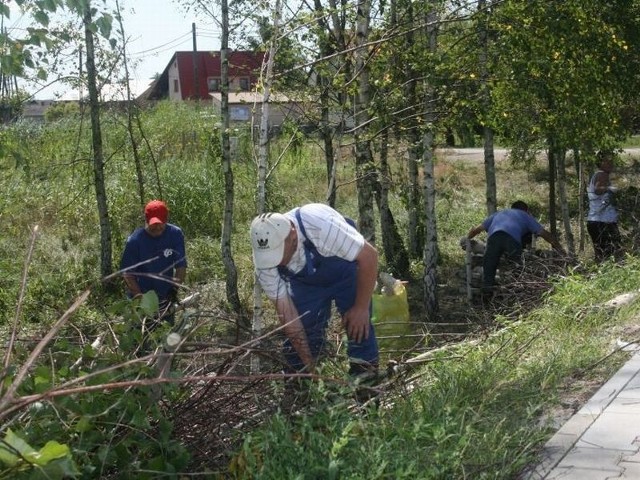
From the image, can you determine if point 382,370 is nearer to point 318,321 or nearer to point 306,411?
point 318,321

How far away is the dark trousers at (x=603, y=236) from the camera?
1340cm

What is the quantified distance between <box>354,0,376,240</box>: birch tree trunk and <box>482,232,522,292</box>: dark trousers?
55.9 inches

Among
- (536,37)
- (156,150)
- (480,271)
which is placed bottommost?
(480,271)

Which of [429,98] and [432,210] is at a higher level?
[429,98]

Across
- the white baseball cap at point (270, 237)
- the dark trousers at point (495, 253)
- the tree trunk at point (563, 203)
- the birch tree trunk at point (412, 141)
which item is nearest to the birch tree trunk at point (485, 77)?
the birch tree trunk at point (412, 141)

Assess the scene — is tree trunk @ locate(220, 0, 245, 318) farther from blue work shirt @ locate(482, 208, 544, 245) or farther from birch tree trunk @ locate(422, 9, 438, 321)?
blue work shirt @ locate(482, 208, 544, 245)

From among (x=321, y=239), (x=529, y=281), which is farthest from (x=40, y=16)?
(x=529, y=281)

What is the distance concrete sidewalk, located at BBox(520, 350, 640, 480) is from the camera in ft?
14.8

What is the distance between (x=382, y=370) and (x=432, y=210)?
7.94 m

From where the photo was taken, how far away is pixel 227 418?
4922 millimetres

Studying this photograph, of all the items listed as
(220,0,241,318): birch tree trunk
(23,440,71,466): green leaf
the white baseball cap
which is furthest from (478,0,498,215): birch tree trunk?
(23,440,71,466): green leaf

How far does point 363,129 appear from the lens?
1177cm


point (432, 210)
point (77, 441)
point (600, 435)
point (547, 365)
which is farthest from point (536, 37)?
point (77, 441)

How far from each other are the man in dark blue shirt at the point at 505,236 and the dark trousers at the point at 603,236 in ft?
5.83
